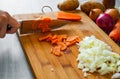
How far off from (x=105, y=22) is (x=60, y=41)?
0.71ft

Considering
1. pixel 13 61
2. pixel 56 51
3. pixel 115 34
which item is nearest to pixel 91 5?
pixel 115 34

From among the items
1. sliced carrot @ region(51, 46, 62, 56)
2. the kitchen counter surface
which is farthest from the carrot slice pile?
the kitchen counter surface

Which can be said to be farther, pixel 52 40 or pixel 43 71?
pixel 52 40

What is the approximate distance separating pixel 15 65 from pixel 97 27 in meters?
0.39

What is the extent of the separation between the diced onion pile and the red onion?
6.3 inches

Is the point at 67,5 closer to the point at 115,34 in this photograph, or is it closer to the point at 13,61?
the point at 115,34

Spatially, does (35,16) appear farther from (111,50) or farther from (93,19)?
(111,50)

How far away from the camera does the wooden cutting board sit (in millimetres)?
818

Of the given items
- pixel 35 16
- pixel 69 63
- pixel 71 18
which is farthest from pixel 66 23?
pixel 69 63

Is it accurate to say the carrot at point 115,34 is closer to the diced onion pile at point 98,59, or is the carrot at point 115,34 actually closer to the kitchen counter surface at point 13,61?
the diced onion pile at point 98,59

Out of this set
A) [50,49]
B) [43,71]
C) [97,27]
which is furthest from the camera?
[97,27]

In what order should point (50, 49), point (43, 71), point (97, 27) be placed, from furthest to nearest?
1. point (97, 27)
2. point (50, 49)
3. point (43, 71)

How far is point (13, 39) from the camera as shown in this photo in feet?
3.38

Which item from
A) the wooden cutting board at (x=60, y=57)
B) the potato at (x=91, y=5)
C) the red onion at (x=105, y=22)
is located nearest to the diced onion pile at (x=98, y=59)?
the wooden cutting board at (x=60, y=57)
